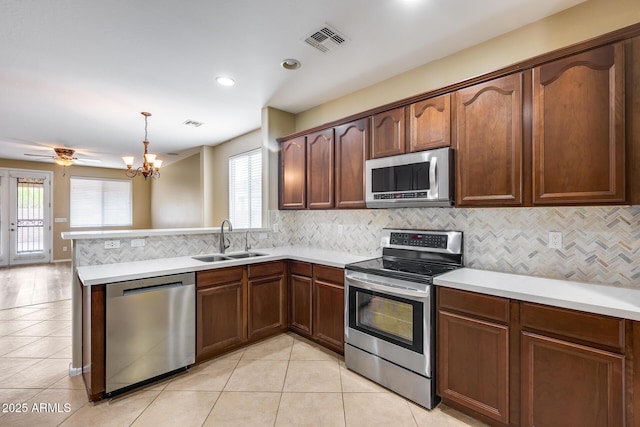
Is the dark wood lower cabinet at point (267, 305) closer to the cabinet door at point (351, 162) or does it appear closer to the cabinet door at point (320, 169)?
the cabinet door at point (320, 169)

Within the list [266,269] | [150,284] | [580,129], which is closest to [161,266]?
[150,284]

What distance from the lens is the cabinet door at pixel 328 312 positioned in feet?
9.36

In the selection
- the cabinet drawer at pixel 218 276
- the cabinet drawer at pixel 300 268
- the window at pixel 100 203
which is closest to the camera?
the cabinet drawer at pixel 218 276

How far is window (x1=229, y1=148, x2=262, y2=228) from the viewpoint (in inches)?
207

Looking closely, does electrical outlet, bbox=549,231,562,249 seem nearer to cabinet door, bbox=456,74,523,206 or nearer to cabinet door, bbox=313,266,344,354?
cabinet door, bbox=456,74,523,206

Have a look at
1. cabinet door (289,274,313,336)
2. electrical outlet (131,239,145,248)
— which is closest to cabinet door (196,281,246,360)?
cabinet door (289,274,313,336)

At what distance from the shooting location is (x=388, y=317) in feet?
7.79

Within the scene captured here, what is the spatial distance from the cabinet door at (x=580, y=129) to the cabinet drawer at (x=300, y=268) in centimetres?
206

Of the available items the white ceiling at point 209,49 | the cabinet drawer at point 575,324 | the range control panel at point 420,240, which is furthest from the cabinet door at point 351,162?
the cabinet drawer at point 575,324

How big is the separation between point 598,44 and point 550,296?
4.86ft

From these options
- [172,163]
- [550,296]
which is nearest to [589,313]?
[550,296]

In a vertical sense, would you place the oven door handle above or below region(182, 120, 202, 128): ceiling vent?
below

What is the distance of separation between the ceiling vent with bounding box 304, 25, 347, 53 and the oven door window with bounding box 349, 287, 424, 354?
83.1 inches

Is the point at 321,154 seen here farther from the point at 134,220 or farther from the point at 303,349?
the point at 134,220
